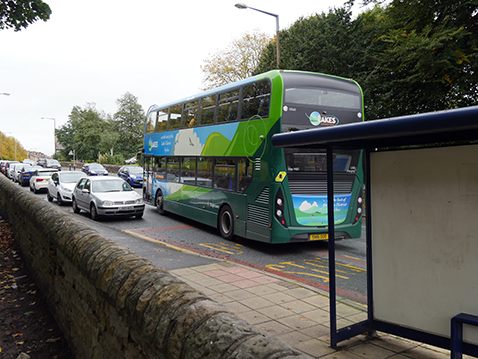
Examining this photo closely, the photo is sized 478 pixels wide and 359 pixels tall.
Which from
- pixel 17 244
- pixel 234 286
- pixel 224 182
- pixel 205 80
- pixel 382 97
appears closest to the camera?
pixel 234 286

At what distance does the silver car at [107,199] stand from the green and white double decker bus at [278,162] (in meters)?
4.19

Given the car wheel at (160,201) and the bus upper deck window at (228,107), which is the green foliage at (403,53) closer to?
the bus upper deck window at (228,107)

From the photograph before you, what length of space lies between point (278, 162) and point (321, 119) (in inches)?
57.3

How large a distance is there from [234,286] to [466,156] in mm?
4170

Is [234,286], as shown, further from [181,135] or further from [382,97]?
[382,97]

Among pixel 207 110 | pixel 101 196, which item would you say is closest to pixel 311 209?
pixel 207 110

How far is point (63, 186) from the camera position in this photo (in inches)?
758

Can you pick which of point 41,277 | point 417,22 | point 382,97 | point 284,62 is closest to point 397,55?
point 417,22

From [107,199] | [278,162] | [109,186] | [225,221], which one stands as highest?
[278,162]

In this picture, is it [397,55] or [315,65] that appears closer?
[397,55]

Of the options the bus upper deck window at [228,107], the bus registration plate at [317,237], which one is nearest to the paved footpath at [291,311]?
the bus registration plate at [317,237]

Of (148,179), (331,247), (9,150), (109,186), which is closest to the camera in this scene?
(331,247)

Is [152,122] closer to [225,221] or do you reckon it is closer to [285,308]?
[225,221]

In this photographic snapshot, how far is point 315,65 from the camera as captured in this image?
22625 mm
